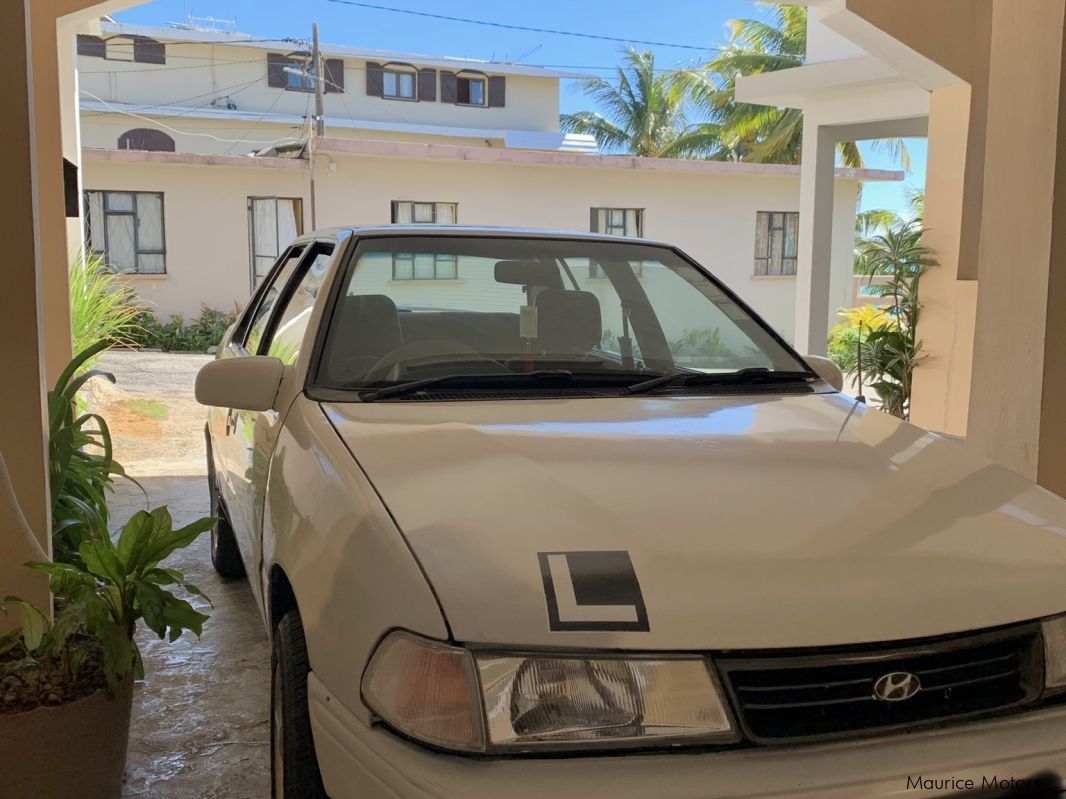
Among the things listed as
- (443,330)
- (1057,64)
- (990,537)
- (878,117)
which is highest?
(878,117)

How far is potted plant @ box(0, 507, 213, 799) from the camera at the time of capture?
240 cm

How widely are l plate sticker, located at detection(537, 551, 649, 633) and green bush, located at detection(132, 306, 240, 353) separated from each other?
14708mm

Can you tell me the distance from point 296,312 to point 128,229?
48.3ft

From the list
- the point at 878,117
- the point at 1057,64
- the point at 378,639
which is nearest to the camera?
the point at 378,639

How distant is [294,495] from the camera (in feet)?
7.45

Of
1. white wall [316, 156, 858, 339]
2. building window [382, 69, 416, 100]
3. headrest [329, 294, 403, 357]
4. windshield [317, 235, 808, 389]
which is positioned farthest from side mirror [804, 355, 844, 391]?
building window [382, 69, 416, 100]

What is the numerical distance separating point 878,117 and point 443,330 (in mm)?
8424

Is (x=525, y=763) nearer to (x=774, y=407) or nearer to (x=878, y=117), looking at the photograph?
(x=774, y=407)

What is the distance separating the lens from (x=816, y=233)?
10.7m

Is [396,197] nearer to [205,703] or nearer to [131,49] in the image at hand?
[131,49]

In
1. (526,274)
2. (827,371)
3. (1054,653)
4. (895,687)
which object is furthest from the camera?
(526,274)

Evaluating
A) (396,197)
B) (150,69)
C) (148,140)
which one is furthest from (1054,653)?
(150,69)

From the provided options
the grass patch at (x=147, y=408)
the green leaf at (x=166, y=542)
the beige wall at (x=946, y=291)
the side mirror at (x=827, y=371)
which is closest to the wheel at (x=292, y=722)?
the green leaf at (x=166, y=542)

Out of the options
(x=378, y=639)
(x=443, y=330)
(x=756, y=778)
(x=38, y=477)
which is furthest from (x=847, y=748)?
(x=38, y=477)
